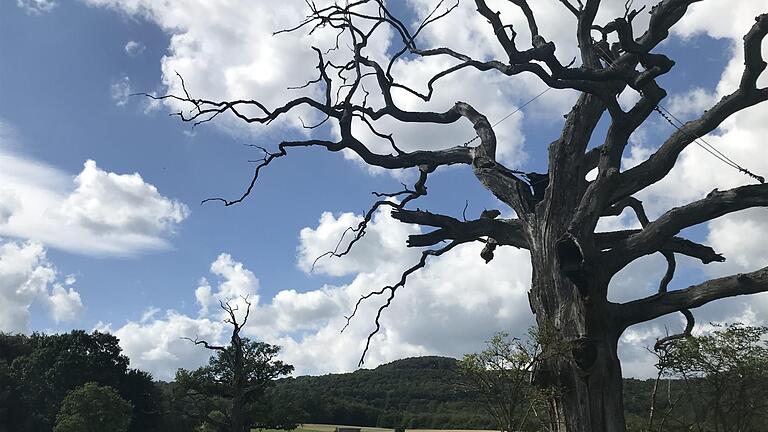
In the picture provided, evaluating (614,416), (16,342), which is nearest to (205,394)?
(614,416)

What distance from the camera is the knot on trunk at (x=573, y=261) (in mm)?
7238

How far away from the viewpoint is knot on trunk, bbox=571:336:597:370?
23.0 feet

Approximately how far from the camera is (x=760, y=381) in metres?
10.8

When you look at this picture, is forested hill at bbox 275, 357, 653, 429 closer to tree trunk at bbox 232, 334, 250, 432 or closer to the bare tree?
tree trunk at bbox 232, 334, 250, 432

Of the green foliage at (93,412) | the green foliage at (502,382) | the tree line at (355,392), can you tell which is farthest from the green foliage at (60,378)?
the green foliage at (502,382)

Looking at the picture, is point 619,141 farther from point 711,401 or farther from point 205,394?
point 205,394

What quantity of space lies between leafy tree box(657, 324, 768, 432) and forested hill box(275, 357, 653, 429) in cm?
2194

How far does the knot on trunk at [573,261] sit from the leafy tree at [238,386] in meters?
18.7

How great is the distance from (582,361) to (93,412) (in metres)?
30.2

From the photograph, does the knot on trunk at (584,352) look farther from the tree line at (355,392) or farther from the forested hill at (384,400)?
the forested hill at (384,400)

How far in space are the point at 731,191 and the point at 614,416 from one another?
274 centimetres

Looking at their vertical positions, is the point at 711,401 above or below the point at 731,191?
below

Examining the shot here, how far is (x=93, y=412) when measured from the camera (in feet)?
104

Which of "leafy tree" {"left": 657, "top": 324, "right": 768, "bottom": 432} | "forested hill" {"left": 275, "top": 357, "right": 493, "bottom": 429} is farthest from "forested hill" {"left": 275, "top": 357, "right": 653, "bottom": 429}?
"leafy tree" {"left": 657, "top": 324, "right": 768, "bottom": 432}
